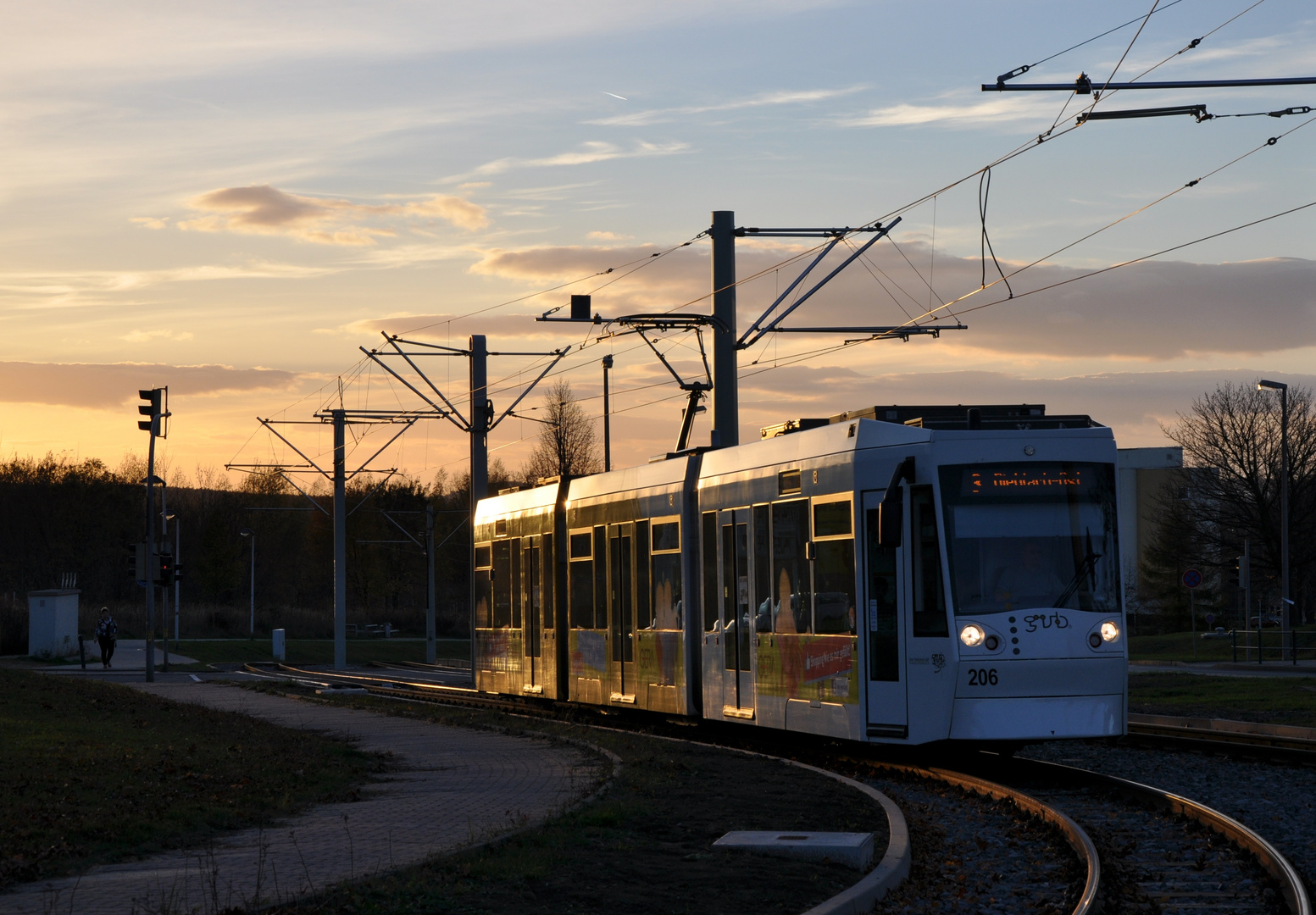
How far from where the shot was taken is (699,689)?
18797mm

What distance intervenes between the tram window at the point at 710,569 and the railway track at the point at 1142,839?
2.31m

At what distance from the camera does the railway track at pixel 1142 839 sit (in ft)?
28.2

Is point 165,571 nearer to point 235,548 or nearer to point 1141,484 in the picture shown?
point 235,548

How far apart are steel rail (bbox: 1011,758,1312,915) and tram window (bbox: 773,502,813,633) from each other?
2624 millimetres

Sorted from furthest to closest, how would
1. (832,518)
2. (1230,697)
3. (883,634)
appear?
1. (1230,697)
2. (832,518)
3. (883,634)

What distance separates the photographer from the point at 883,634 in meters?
14.5

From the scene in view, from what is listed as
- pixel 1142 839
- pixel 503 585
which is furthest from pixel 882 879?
pixel 503 585

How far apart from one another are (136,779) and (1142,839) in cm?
832

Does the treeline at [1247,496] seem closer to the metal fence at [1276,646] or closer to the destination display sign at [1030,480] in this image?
the metal fence at [1276,646]

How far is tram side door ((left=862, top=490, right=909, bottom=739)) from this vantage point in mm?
14328

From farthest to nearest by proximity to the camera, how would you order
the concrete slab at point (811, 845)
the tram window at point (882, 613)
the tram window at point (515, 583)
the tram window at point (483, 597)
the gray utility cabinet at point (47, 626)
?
the gray utility cabinet at point (47, 626), the tram window at point (483, 597), the tram window at point (515, 583), the tram window at point (882, 613), the concrete slab at point (811, 845)

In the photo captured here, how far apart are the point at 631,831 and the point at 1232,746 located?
8136 mm

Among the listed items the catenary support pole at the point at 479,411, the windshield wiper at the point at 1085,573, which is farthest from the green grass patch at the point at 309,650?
the windshield wiper at the point at 1085,573

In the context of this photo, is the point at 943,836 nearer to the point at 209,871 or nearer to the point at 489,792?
the point at 489,792
